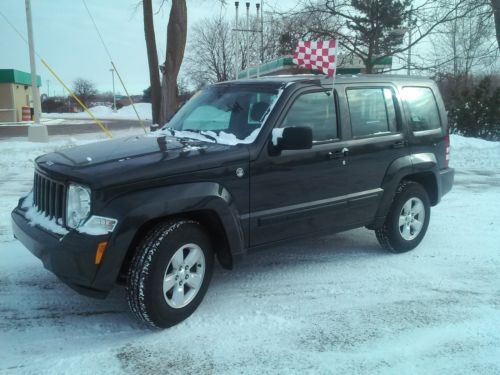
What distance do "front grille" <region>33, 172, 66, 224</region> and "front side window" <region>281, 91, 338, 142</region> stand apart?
191cm

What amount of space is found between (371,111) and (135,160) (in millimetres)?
2583

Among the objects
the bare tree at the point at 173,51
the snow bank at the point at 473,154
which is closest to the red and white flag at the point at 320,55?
the snow bank at the point at 473,154

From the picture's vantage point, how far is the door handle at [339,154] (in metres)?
4.52

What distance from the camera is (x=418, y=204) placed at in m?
5.48

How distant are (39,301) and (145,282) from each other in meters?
1.23

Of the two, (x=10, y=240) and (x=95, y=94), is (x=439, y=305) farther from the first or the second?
(x=95, y=94)

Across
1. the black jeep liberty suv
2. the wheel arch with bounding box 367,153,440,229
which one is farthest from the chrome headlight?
the wheel arch with bounding box 367,153,440,229

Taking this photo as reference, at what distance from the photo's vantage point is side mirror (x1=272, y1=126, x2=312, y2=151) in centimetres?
388

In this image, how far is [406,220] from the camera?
541cm

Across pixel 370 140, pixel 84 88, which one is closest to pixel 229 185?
pixel 370 140

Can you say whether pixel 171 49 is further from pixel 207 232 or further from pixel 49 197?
pixel 207 232

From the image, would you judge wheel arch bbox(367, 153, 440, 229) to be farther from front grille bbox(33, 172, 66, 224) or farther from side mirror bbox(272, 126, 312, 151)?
front grille bbox(33, 172, 66, 224)

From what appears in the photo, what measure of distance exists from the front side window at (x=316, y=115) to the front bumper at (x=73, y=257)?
6.38 feet

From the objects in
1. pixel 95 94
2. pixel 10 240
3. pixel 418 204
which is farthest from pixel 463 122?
pixel 95 94
